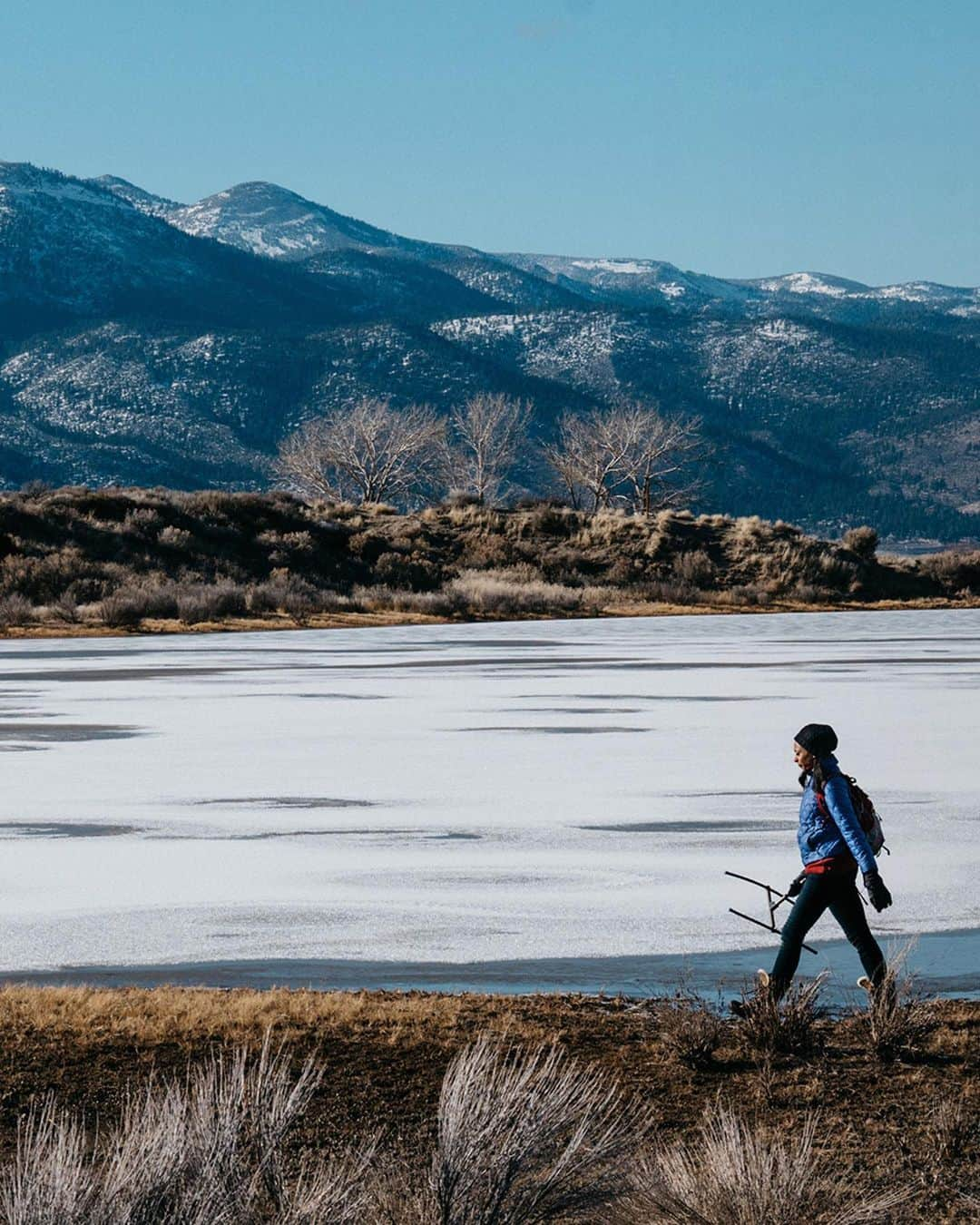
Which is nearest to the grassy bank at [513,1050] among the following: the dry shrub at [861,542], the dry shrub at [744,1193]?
the dry shrub at [744,1193]

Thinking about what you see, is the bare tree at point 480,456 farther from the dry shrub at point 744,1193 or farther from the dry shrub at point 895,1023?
the dry shrub at point 744,1193

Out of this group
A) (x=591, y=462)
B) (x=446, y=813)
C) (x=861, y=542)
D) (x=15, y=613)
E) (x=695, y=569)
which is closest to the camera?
(x=446, y=813)

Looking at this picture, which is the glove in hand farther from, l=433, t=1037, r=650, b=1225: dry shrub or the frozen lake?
l=433, t=1037, r=650, b=1225: dry shrub

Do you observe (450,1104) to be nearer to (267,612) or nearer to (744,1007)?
(744,1007)

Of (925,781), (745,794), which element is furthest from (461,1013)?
(925,781)

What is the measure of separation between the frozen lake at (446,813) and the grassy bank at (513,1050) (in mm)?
859

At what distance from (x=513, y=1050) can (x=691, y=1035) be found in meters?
0.74

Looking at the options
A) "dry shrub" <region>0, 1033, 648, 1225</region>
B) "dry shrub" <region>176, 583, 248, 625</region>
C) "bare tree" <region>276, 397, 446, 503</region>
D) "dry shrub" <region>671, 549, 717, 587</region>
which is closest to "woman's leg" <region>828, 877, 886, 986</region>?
"dry shrub" <region>0, 1033, 648, 1225</region>

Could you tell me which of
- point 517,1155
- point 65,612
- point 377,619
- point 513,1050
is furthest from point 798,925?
point 377,619

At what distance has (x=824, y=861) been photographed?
24.2 ft

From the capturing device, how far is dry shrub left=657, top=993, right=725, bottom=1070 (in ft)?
23.0

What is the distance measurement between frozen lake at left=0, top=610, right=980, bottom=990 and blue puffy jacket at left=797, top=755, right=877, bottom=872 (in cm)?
141

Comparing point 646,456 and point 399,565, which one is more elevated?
point 646,456

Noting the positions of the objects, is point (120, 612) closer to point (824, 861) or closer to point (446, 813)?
point (446, 813)
